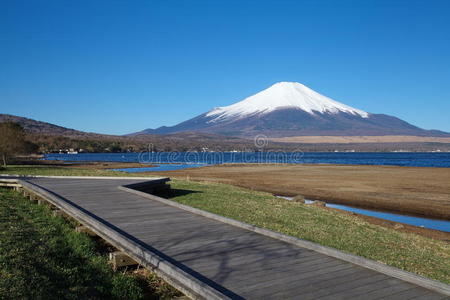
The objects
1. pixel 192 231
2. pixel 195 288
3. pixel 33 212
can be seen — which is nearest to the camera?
pixel 195 288

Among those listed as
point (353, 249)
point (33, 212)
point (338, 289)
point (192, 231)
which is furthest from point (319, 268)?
point (33, 212)

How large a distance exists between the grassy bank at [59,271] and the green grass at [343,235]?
4.84m

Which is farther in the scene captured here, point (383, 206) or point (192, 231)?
point (383, 206)

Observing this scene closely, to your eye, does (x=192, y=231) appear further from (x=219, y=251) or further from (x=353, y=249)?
(x=353, y=249)

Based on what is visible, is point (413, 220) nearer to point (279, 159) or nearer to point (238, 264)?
point (238, 264)

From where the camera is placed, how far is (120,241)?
235 inches

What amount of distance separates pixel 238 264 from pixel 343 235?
20.0ft

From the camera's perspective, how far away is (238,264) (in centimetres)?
513

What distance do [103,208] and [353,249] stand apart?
20.1ft

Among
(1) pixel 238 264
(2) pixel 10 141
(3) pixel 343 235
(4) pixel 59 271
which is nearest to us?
(1) pixel 238 264

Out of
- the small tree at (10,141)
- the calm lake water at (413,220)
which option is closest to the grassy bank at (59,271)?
the calm lake water at (413,220)

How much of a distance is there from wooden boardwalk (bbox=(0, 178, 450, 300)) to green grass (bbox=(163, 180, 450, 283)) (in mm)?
3031

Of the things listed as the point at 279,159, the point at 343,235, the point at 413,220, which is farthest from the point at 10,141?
the point at 279,159

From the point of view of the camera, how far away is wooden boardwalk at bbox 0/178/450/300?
4.21 m
